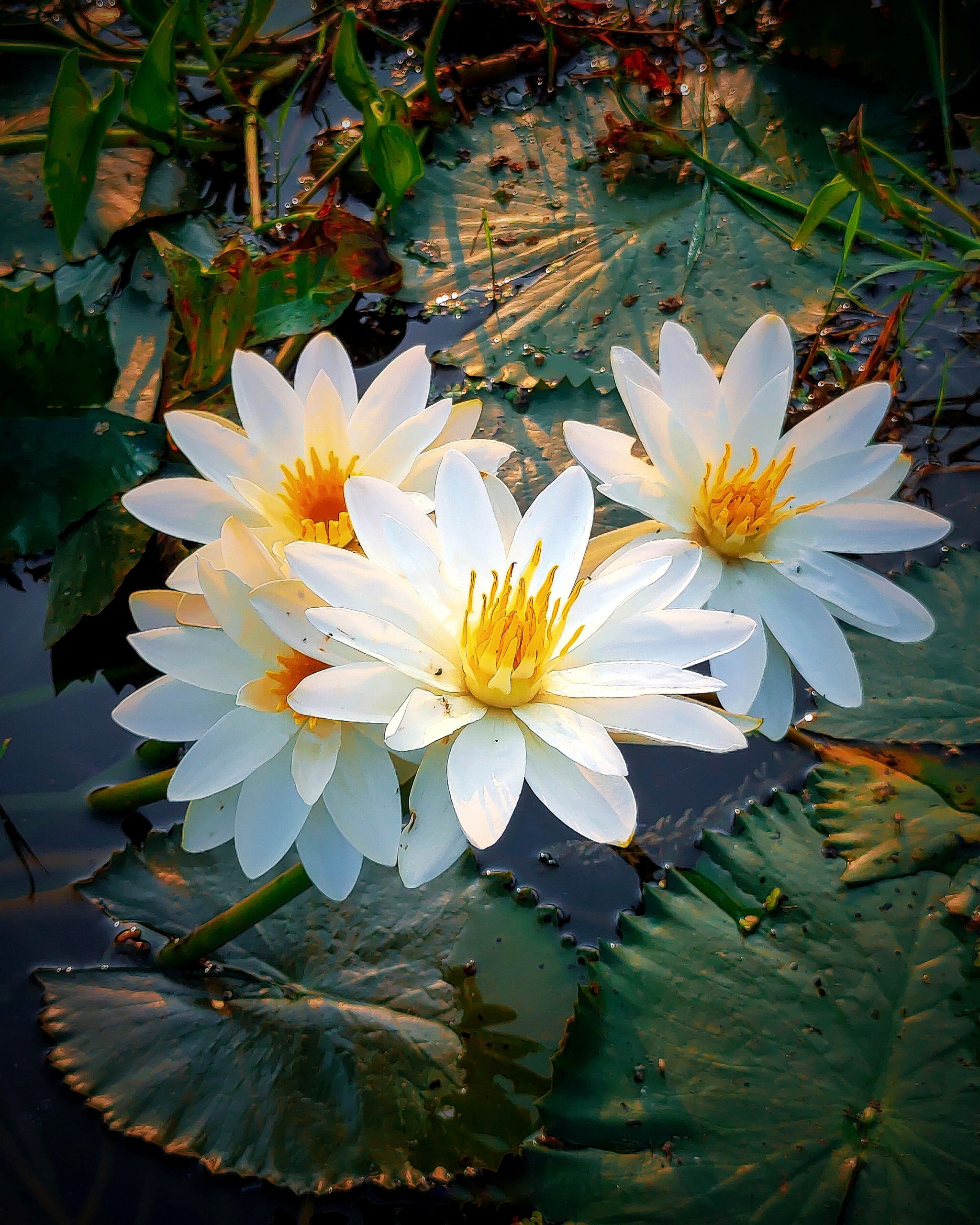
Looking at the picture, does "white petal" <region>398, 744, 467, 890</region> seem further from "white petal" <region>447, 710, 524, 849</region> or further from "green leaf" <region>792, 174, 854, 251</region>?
"green leaf" <region>792, 174, 854, 251</region>

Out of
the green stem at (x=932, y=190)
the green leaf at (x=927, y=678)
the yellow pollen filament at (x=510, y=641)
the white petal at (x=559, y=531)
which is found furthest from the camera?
the green stem at (x=932, y=190)

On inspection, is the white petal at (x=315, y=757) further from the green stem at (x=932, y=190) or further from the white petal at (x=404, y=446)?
the green stem at (x=932, y=190)

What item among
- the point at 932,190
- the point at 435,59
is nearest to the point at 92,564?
the point at 435,59

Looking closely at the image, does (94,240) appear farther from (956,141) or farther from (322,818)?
(956,141)

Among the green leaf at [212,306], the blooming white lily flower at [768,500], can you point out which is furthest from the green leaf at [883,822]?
the green leaf at [212,306]

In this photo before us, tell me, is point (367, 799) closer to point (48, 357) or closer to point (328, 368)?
point (328, 368)

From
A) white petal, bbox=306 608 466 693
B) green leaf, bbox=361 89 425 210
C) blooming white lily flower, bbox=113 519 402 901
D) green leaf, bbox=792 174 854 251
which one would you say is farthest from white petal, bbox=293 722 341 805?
green leaf, bbox=361 89 425 210

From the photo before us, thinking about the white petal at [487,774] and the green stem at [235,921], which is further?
the green stem at [235,921]
